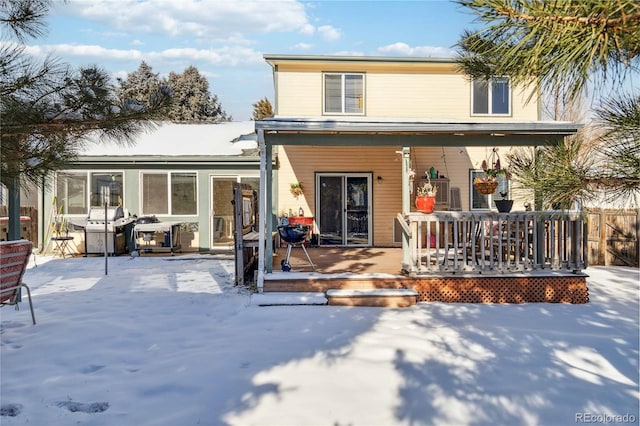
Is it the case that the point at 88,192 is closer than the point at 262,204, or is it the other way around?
the point at 262,204

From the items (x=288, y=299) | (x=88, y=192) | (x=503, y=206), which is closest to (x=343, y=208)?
(x=503, y=206)

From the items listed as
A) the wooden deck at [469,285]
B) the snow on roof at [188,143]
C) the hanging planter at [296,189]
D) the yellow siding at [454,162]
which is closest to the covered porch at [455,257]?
the wooden deck at [469,285]

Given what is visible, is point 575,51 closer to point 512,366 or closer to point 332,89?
A: point 512,366

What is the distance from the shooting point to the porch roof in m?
7.25

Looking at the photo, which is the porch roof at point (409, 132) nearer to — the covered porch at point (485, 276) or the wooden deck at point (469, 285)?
the covered porch at point (485, 276)

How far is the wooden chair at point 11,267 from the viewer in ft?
15.9

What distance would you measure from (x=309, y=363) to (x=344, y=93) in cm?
919

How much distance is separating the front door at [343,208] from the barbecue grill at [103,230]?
495 cm

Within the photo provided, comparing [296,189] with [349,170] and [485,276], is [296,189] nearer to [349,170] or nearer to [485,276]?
[349,170]

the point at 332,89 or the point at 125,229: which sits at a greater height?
the point at 332,89

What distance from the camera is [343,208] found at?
→ 12.2m

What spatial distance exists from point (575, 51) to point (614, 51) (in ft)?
1.13

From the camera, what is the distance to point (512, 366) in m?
4.27

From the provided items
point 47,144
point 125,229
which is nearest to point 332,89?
point 125,229
